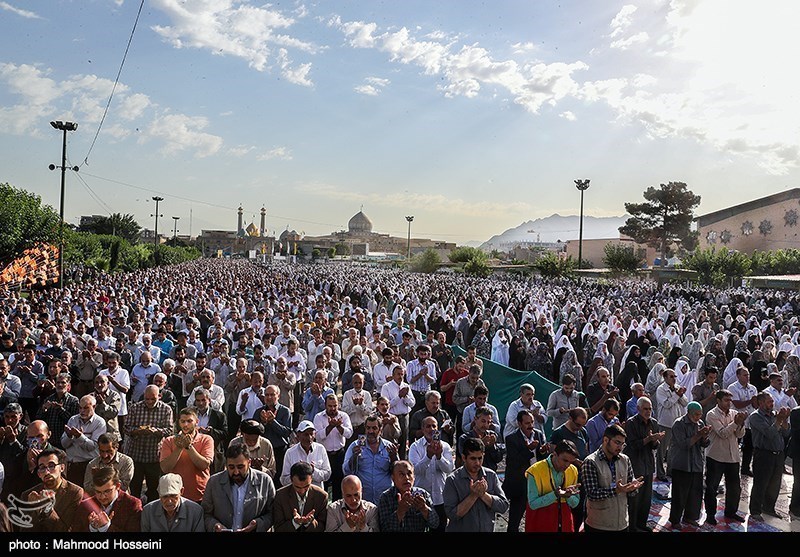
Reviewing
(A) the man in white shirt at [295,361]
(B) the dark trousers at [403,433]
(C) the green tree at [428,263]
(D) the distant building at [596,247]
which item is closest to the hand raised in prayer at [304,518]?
(B) the dark trousers at [403,433]

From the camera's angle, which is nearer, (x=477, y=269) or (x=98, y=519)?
(x=98, y=519)

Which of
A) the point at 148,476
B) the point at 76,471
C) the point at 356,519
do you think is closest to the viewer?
the point at 356,519

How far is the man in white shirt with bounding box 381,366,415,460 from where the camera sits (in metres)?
7.04

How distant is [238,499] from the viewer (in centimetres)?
412

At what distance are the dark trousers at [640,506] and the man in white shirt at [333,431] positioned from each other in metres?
2.67

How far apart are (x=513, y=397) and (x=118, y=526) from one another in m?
6.18

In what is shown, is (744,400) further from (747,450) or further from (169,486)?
(169,486)

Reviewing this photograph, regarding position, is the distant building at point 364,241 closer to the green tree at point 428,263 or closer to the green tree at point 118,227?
the green tree at point 118,227

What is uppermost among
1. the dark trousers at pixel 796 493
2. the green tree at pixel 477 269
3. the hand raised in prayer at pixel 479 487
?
the green tree at pixel 477 269

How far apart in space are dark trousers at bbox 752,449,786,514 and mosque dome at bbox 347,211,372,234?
147531 mm

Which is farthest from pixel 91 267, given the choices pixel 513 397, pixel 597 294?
pixel 513 397

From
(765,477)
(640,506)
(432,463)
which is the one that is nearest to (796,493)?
(765,477)

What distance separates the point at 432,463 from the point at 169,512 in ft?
6.96

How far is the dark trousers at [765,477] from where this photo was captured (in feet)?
20.7
